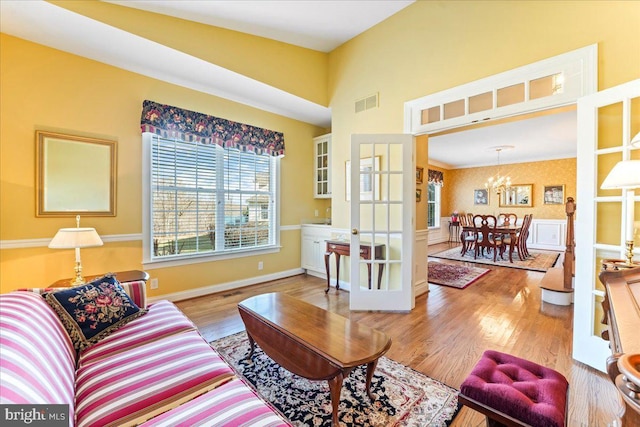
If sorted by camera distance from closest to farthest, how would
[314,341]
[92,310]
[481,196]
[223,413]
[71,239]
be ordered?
[223,413] → [314,341] → [92,310] → [71,239] → [481,196]

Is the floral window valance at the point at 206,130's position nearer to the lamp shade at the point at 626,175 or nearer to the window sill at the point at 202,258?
the window sill at the point at 202,258

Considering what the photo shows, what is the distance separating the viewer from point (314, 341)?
1637 millimetres

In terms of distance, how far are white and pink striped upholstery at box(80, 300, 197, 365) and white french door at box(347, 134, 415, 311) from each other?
6.50ft

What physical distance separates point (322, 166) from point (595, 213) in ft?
11.8

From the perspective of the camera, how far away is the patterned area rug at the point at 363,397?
1610 mm

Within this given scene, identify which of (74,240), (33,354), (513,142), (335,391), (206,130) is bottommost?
(335,391)

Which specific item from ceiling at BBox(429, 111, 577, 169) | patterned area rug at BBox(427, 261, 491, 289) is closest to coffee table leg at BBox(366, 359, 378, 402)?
patterned area rug at BBox(427, 261, 491, 289)

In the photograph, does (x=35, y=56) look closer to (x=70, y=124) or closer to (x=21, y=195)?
(x=70, y=124)

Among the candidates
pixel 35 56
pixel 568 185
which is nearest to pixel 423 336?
pixel 35 56

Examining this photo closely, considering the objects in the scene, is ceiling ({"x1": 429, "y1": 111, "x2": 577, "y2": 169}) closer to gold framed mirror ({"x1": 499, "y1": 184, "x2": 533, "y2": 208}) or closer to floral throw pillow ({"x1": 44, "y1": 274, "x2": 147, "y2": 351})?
gold framed mirror ({"x1": 499, "y1": 184, "x2": 533, "y2": 208})

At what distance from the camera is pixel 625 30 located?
2.02 metres

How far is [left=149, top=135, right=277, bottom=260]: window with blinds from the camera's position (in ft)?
11.5

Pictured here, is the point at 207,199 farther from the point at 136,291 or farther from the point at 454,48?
the point at 454,48

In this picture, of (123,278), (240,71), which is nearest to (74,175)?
(123,278)
